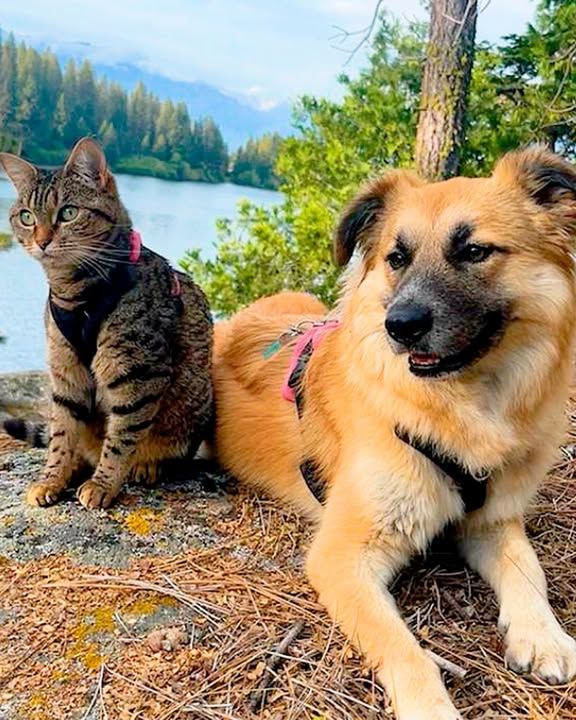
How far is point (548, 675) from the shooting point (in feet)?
6.31

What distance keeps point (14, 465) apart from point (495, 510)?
196 centimetres

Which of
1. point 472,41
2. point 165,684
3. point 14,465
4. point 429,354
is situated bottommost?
point 14,465

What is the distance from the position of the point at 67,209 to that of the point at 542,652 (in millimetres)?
2121

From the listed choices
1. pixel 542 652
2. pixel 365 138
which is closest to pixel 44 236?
pixel 542 652

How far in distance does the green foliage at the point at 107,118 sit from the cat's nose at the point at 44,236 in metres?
4.28

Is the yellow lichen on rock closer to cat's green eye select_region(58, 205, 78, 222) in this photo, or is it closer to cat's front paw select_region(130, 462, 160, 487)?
cat's front paw select_region(130, 462, 160, 487)

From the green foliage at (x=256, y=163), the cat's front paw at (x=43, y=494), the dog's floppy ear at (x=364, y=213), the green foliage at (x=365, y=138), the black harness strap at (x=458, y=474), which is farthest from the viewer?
the green foliage at (x=256, y=163)

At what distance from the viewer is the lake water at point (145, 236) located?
6566mm

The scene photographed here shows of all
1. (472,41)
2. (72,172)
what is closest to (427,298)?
(72,172)

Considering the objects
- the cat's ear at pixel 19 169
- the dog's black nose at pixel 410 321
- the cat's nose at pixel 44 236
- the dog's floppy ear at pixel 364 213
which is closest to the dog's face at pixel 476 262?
the dog's black nose at pixel 410 321

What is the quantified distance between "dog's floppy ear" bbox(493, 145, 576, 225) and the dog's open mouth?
0.41 metres

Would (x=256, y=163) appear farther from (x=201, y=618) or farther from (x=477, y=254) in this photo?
(x=201, y=618)

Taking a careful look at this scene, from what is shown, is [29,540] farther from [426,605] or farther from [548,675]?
[548,675]

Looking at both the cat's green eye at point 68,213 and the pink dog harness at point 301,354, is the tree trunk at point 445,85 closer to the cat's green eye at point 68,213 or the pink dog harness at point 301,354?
the pink dog harness at point 301,354
